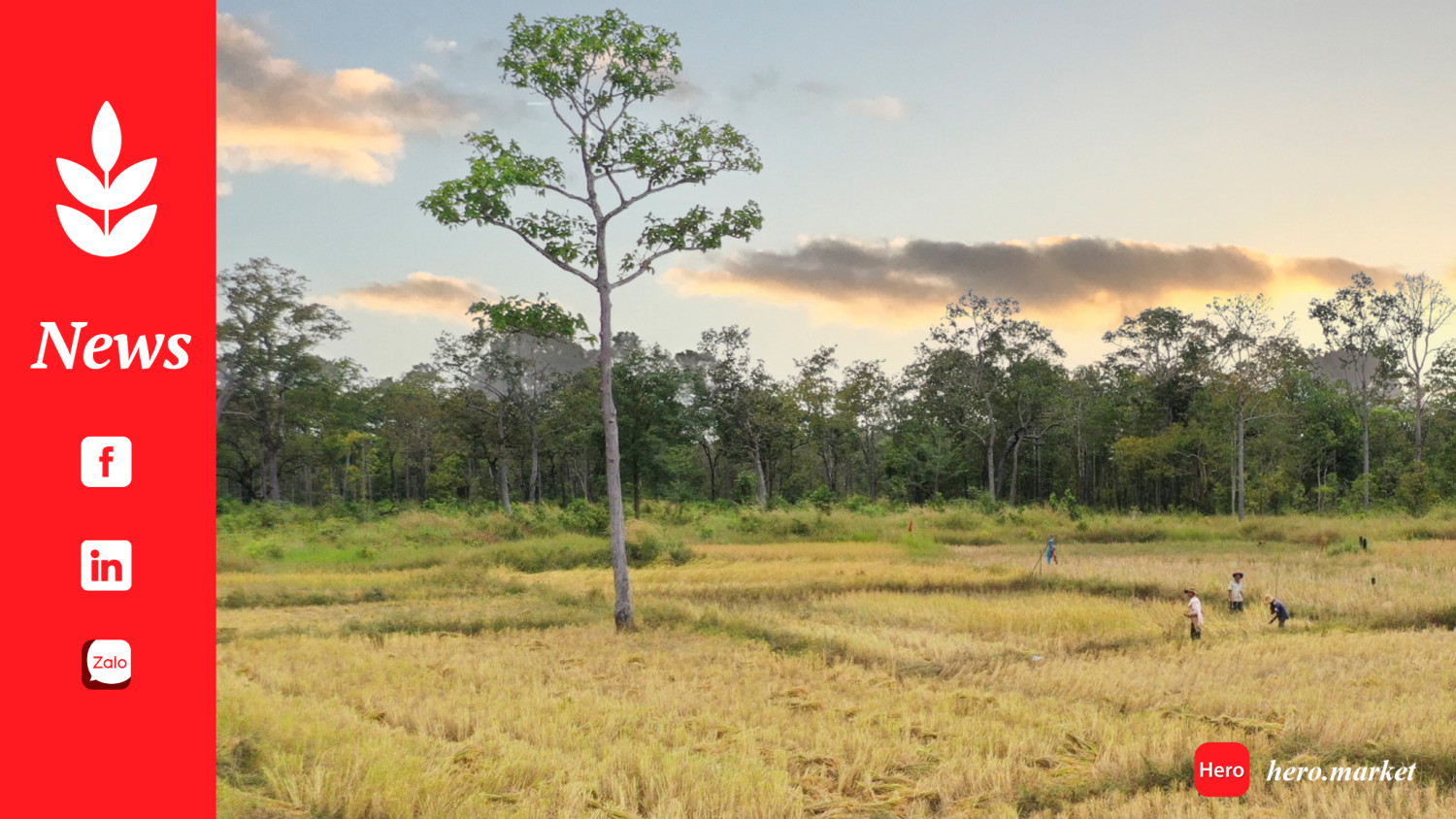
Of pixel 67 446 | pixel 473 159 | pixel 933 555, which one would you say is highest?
pixel 473 159

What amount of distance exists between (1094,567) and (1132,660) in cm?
1513

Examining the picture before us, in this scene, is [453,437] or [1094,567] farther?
[453,437]

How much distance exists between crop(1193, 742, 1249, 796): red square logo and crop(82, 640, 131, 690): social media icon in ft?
30.8

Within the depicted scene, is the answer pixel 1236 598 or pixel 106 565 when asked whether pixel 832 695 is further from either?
pixel 1236 598

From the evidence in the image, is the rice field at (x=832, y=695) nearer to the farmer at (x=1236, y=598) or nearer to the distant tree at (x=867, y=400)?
the farmer at (x=1236, y=598)

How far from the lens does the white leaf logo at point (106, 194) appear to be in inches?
204

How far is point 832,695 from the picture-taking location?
13.4 meters

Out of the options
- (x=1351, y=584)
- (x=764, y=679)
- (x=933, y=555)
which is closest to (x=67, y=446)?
(x=764, y=679)

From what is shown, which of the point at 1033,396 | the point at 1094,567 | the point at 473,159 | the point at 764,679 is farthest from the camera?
the point at 1033,396

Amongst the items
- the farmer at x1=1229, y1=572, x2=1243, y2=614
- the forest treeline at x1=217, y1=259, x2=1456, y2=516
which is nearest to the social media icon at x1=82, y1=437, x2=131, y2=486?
the farmer at x1=1229, y1=572, x2=1243, y2=614

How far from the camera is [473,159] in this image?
2092cm

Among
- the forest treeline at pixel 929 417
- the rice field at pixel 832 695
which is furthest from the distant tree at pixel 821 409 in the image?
the rice field at pixel 832 695

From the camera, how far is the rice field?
8.86 metres

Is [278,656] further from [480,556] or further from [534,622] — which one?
[480,556]
